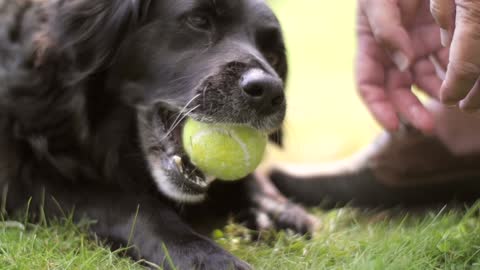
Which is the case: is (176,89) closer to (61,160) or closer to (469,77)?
(61,160)

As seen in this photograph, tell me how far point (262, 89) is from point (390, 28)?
21.0 inches

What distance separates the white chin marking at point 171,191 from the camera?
2.52 m

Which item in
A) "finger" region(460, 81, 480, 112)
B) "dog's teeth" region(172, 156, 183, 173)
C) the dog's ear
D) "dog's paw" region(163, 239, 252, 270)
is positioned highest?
the dog's ear

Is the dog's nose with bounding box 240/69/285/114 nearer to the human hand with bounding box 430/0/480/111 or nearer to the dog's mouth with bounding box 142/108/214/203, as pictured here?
the dog's mouth with bounding box 142/108/214/203

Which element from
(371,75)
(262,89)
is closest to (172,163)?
(262,89)

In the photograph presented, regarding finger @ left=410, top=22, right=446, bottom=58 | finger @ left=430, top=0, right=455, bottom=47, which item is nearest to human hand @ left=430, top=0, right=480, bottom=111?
finger @ left=430, top=0, right=455, bottom=47

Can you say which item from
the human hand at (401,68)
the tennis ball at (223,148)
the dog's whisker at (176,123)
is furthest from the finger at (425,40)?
the dog's whisker at (176,123)

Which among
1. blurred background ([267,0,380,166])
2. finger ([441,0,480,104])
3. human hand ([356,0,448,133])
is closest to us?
finger ([441,0,480,104])

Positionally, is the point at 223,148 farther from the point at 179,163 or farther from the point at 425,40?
the point at 425,40

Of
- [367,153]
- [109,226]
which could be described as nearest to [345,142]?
[367,153]

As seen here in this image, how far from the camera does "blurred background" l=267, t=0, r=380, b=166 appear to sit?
472 cm

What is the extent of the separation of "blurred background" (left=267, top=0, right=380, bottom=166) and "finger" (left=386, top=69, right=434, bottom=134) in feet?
1.53

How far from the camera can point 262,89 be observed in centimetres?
241

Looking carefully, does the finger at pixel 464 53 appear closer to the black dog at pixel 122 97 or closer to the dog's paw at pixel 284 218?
the black dog at pixel 122 97
